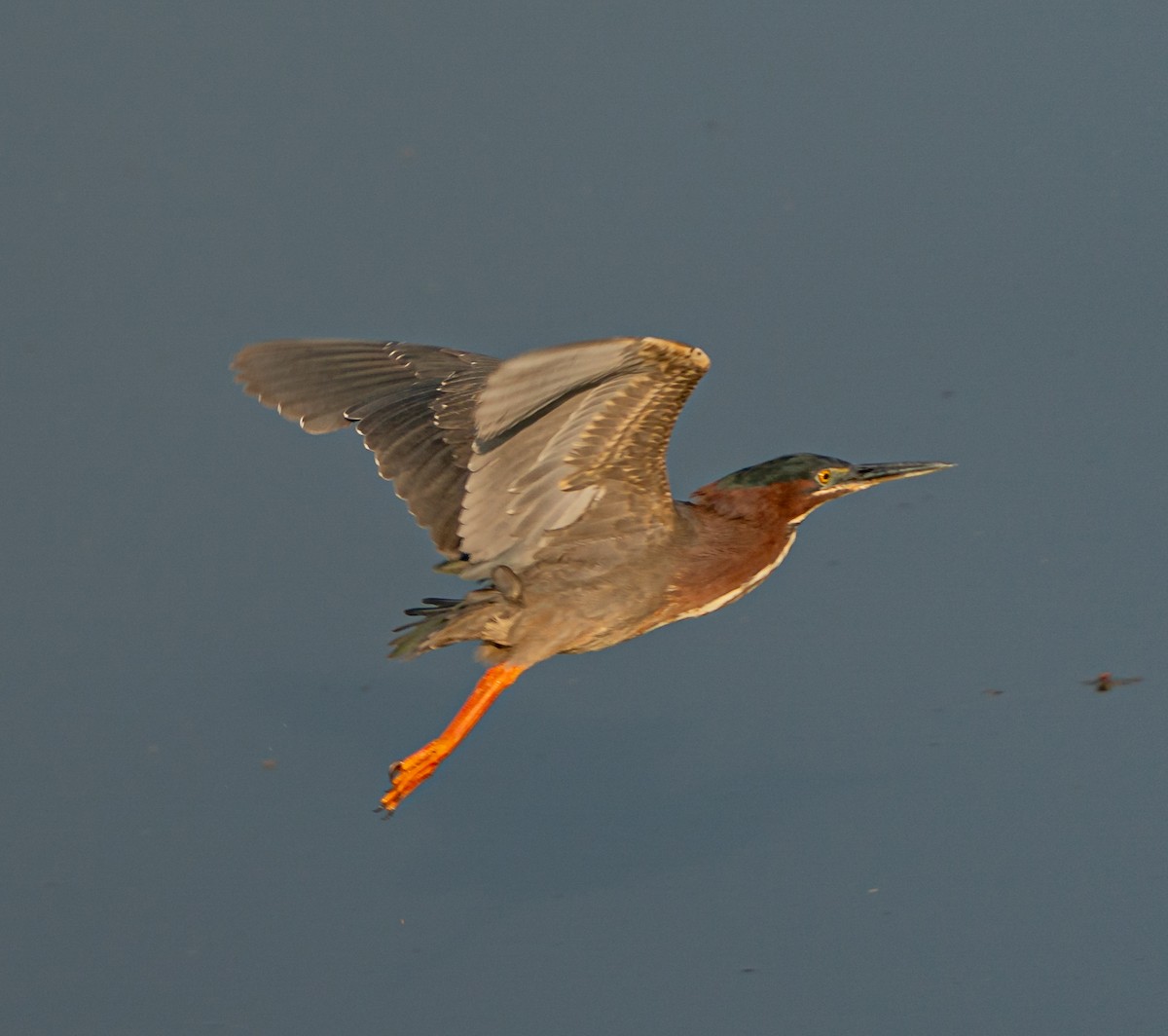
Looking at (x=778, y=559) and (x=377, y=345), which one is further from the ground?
(x=377, y=345)

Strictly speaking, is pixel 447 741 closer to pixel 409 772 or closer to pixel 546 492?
pixel 409 772

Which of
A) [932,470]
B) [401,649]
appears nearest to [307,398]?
[401,649]

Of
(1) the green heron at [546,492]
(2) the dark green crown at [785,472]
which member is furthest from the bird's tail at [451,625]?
(2) the dark green crown at [785,472]

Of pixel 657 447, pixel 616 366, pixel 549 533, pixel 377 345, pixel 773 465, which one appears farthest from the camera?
pixel 377 345

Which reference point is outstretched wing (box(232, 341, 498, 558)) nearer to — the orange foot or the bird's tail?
the bird's tail

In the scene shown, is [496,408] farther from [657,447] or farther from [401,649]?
[401,649]

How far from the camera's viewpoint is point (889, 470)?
5777 mm

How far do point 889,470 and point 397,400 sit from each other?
1634mm

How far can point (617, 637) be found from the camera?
5.56 metres

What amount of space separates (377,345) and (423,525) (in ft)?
2.94

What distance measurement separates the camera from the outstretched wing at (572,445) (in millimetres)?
4367

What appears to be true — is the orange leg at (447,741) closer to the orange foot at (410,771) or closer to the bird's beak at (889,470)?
the orange foot at (410,771)

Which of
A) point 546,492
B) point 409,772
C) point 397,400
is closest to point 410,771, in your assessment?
point 409,772

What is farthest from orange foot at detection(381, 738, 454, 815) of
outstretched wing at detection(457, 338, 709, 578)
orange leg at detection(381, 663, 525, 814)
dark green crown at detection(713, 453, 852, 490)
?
dark green crown at detection(713, 453, 852, 490)
